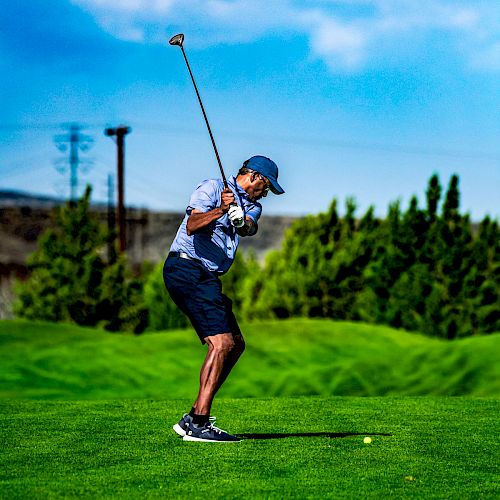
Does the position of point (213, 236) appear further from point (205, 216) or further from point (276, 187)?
point (276, 187)

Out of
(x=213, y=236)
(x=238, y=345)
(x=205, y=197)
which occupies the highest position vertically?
(x=205, y=197)

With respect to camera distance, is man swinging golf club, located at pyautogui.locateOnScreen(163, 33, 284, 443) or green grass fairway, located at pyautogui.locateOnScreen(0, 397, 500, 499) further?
man swinging golf club, located at pyautogui.locateOnScreen(163, 33, 284, 443)

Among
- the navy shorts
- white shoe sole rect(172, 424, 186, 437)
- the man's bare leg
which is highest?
the navy shorts

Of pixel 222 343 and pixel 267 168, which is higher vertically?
pixel 267 168

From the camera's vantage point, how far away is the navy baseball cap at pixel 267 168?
7.75 metres

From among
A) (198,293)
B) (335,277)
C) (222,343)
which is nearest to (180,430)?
(222,343)

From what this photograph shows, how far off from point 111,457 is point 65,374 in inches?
479

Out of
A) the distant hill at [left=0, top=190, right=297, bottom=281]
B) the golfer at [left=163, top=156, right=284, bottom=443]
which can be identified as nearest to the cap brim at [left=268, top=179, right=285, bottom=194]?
the golfer at [left=163, top=156, right=284, bottom=443]

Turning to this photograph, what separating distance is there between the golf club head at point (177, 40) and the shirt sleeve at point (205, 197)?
79.0 inches

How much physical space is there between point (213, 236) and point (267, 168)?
64 cm

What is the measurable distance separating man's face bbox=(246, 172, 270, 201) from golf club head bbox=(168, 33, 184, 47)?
1.95 metres

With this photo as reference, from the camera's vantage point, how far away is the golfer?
7.59 m

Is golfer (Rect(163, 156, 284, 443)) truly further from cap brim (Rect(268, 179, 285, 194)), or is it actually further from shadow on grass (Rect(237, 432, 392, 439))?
shadow on grass (Rect(237, 432, 392, 439))

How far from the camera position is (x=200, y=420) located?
7711mm
